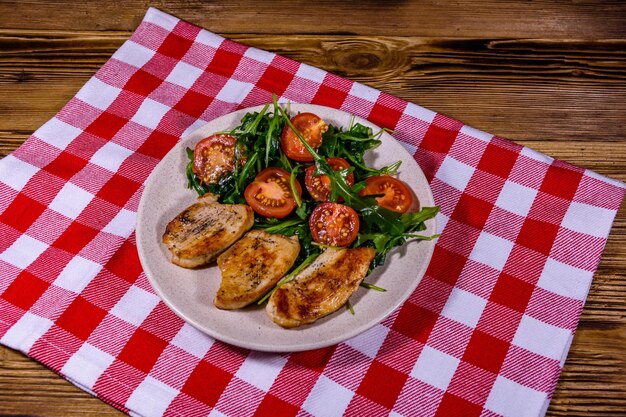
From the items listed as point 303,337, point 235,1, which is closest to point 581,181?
point 303,337

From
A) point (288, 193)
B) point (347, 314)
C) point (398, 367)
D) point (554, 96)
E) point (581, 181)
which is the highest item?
point (554, 96)

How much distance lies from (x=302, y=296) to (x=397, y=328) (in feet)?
1.79

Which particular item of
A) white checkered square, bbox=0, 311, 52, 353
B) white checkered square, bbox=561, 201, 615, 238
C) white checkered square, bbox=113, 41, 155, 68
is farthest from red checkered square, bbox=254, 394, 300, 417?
white checkered square, bbox=113, 41, 155, 68

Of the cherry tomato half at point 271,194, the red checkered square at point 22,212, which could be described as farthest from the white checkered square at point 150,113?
the cherry tomato half at point 271,194

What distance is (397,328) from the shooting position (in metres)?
3.01

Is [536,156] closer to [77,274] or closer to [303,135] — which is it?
[303,135]

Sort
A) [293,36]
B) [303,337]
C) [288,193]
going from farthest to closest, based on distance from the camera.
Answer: [293,36]
[288,193]
[303,337]

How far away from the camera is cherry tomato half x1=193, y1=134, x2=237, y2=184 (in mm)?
3211

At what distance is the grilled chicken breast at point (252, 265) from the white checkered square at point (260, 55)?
63.3 inches

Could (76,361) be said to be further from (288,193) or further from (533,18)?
(533,18)

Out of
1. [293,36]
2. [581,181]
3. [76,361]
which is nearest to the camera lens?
[76,361]

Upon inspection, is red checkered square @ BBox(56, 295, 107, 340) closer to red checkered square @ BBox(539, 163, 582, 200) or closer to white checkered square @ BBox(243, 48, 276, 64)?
white checkered square @ BBox(243, 48, 276, 64)

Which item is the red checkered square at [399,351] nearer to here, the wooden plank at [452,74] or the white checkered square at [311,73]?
the wooden plank at [452,74]

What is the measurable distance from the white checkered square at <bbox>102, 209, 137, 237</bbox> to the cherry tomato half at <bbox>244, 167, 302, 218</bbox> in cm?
67
